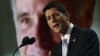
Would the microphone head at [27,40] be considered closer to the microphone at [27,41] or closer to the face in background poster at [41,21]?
the microphone at [27,41]

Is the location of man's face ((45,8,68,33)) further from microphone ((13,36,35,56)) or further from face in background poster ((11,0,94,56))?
microphone ((13,36,35,56))

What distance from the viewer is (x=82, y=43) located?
82.3 inches

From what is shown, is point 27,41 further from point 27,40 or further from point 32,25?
point 32,25

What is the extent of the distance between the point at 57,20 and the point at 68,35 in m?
0.14

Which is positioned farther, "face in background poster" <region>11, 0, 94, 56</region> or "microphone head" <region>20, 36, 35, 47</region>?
"face in background poster" <region>11, 0, 94, 56</region>

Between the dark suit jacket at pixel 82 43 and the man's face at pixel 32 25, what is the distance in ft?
0.54

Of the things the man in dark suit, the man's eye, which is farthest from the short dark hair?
the man's eye

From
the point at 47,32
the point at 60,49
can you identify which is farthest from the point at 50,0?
the point at 60,49

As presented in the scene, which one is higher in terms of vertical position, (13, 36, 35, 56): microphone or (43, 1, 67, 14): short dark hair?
(43, 1, 67, 14): short dark hair

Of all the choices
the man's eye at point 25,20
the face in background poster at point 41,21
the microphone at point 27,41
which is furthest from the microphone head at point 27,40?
the man's eye at point 25,20

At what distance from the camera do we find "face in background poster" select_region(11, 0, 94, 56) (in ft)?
7.18

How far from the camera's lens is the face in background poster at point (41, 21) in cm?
219

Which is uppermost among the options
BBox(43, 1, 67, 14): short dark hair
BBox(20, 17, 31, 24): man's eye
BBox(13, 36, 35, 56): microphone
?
BBox(43, 1, 67, 14): short dark hair

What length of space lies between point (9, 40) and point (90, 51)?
71cm
